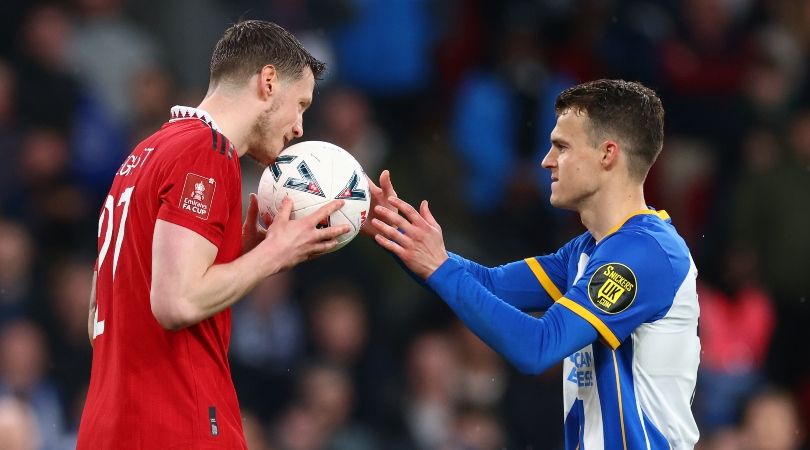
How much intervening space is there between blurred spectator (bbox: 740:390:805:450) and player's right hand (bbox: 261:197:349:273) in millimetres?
5356

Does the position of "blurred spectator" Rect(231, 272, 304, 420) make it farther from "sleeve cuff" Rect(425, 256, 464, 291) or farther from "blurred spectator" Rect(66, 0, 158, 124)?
"sleeve cuff" Rect(425, 256, 464, 291)

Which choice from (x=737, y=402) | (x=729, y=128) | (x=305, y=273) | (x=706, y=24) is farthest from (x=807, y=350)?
(x=305, y=273)

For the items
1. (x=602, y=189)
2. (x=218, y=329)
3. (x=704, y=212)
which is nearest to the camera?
(x=218, y=329)

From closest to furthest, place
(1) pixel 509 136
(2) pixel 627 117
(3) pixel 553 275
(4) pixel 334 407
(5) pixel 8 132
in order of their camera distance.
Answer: (2) pixel 627 117 → (3) pixel 553 275 → (4) pixel 334 407 → (5) pixel 8 132 → (1) pixel 509 136

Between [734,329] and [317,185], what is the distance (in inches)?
234

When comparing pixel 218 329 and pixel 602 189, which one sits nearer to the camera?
pixel 218 329

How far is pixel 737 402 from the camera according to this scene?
9250mm

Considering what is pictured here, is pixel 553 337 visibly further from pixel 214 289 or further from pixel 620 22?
pixel 620 22

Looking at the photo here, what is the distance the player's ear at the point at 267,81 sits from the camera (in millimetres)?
4543

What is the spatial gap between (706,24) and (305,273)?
453cm

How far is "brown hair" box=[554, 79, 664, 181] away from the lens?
4898 mm

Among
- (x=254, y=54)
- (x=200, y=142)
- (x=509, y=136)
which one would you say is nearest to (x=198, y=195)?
(x=200, y=142)

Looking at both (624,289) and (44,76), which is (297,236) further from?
(44,76)

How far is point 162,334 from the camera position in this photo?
13.6ft
